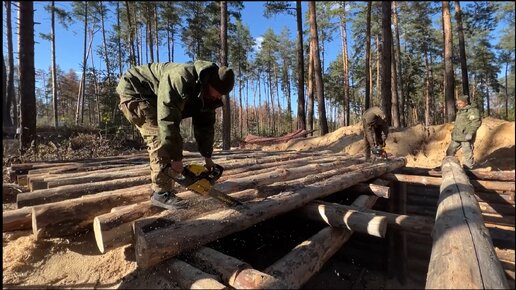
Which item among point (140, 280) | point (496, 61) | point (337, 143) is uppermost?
point (496, 61)

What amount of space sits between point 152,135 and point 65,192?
103 cm

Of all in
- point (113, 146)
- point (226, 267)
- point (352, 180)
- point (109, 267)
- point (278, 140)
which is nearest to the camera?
point (226, 267)

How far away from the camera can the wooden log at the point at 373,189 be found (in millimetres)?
4867

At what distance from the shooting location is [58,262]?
2404 millimetres

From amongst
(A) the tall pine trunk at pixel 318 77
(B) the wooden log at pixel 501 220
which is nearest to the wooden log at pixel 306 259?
(B) the wooden log at pixel 501 220

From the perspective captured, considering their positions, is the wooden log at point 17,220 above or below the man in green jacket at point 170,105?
below

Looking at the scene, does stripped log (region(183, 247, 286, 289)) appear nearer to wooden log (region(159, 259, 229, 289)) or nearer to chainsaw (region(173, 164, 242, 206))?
wooden log (region(159, 259, 229, 289))

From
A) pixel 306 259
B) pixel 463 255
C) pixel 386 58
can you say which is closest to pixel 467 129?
pixel 386 58

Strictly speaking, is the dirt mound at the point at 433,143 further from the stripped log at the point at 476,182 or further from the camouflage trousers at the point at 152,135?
the camouflage trousers at the point at 152,135

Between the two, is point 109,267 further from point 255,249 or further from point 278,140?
point 278,140

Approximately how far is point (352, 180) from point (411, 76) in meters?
25.0

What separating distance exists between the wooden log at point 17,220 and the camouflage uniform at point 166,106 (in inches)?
39.3

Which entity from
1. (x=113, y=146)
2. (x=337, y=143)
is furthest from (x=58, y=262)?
(x=337, y=143)

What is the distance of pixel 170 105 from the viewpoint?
104 inches
